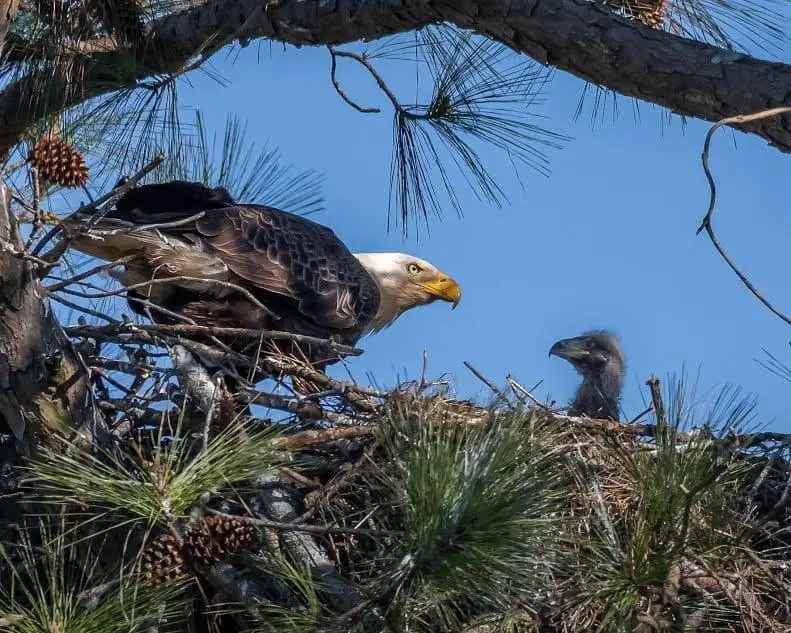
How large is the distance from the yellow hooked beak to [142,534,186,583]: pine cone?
137 inches

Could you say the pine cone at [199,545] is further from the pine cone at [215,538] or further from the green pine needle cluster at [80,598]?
the green pine needle cluster at [80,598]

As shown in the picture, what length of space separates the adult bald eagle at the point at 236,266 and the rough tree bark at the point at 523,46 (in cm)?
62

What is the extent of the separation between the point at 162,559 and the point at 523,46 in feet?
6.17

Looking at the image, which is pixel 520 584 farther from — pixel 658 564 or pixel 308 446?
Result: pixel 308 446

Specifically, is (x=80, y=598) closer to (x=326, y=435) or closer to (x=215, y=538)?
(x=215, y=538)

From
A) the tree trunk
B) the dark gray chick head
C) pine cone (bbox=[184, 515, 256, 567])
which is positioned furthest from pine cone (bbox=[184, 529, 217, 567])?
the dark gray chick head

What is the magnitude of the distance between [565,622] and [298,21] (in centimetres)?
224

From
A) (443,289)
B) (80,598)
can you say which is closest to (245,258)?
(443,289)

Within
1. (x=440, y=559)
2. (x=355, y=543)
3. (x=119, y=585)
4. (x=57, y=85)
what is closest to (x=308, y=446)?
(x=355, y=543)

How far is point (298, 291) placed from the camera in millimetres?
5703

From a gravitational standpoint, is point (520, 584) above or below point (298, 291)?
below

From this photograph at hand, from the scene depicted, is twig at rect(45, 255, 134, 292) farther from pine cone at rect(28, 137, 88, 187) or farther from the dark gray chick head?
the dark gray chick head

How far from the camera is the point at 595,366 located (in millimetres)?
6617

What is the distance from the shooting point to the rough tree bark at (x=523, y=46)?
3670 millimetres
